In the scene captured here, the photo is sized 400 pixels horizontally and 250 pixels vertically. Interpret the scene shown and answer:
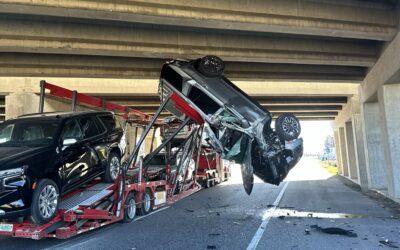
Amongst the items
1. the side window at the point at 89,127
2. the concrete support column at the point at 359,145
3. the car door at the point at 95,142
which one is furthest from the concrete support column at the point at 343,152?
the side window at the point at 89,127

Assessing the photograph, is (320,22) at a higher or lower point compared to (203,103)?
higher

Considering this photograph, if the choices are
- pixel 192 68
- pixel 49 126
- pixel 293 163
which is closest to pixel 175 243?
pixel 49 126

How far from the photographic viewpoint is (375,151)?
60.2 ft

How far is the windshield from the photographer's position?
26.8 feet

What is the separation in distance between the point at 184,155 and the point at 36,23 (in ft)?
20.7

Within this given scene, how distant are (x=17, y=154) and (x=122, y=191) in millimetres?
3132

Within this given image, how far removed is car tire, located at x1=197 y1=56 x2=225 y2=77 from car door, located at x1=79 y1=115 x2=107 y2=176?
3215 millimetres

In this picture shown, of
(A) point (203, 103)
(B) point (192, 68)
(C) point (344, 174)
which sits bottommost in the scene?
(C) point (344, 174)

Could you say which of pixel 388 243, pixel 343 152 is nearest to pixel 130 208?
pixel 388 243

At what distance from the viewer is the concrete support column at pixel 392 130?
13.9 m

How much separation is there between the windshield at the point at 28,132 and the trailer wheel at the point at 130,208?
2978mm

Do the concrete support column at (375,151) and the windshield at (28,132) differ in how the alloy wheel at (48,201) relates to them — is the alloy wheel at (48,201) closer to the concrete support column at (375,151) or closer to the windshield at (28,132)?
the windshield at (28,132)

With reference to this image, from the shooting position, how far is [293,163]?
421 inches

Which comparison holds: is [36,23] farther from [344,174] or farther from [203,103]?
[344,174]
